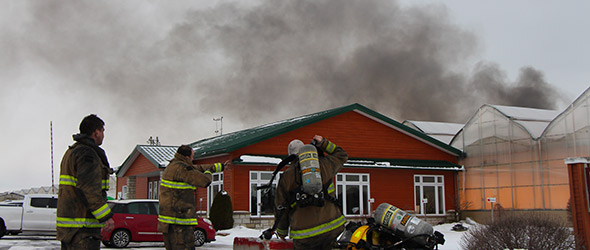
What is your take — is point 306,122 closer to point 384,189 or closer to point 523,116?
point 384,189

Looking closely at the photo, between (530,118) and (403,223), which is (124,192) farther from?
(403,223)

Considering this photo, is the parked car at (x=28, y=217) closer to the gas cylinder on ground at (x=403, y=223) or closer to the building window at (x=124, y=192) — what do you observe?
the gas cylinder on ground at (x=403, y=223)

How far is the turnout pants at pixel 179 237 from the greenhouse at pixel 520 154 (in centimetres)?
1696

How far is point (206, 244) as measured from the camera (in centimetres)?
1747

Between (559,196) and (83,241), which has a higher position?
(559,196)

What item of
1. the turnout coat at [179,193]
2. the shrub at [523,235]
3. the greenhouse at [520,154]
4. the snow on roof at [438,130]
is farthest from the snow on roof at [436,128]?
the turnout coat at [179,193]

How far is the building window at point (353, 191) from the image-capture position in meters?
25.3

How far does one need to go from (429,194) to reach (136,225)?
15994 millimetres

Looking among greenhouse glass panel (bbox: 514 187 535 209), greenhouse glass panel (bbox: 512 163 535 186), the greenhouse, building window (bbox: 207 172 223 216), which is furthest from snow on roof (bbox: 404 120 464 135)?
building window (bbox: 207 172 223 216)

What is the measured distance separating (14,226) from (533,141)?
2030 centimetres

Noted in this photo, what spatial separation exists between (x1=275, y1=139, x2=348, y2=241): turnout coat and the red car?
10.5m

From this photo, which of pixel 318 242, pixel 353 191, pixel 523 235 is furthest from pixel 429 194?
pixel 318 242

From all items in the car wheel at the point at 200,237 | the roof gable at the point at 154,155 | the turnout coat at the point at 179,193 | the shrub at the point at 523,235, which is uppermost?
the roof gable at the point at 154,155

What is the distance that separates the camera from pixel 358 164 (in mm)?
25219
